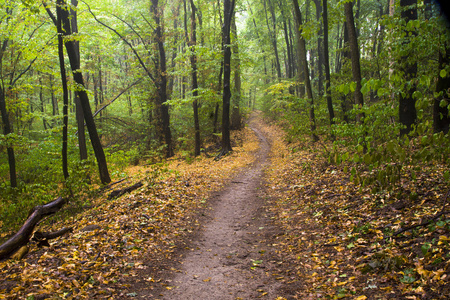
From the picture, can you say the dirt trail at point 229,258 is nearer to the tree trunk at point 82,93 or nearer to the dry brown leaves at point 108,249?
the dry brown leaves at point 108,249

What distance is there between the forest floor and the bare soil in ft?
0.07

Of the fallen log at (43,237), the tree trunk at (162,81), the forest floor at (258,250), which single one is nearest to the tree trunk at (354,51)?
the forest floor at (258,250)

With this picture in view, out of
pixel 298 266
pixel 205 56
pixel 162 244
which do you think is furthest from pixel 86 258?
pixel 205 56

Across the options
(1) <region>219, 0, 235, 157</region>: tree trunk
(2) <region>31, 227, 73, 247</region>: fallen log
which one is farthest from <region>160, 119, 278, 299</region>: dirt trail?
(1) <region>219, 0, 235, 157</region>: tree trunk

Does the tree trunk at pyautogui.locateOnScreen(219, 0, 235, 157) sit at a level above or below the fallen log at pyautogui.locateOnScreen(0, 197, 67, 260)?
above

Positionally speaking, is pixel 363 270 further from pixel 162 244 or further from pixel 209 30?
pixel 209 30

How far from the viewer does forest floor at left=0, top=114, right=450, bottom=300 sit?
3.31 m

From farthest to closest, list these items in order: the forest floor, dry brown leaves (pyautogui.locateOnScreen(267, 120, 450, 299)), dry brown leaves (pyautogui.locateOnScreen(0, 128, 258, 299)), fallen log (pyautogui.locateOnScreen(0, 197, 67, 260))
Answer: fallen log (pyautogui.locateOnScreen(0, 197, 67, 260)), dry brown leaves (pyautogui.locateOnScreen(0, 128, 258, 299)), the forest floor, dry brown leaves (pyautogui.locateOnScreen(267, 120, 450, 299))

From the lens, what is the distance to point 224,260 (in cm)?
466

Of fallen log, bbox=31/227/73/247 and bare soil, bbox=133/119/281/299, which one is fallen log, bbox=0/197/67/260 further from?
bare soil, bbox=133/119/281/299

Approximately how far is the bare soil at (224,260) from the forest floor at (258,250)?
0.07ft

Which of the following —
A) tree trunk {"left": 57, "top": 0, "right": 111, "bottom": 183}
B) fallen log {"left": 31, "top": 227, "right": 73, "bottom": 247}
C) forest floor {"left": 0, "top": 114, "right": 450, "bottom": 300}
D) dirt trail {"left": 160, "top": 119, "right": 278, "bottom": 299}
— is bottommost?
dirt trail {"left": 160, "top": 119, "right": 278, "bottom": 299}

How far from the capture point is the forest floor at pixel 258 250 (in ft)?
10.9

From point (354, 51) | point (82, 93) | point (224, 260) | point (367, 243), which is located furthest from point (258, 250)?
point (82, 93)
